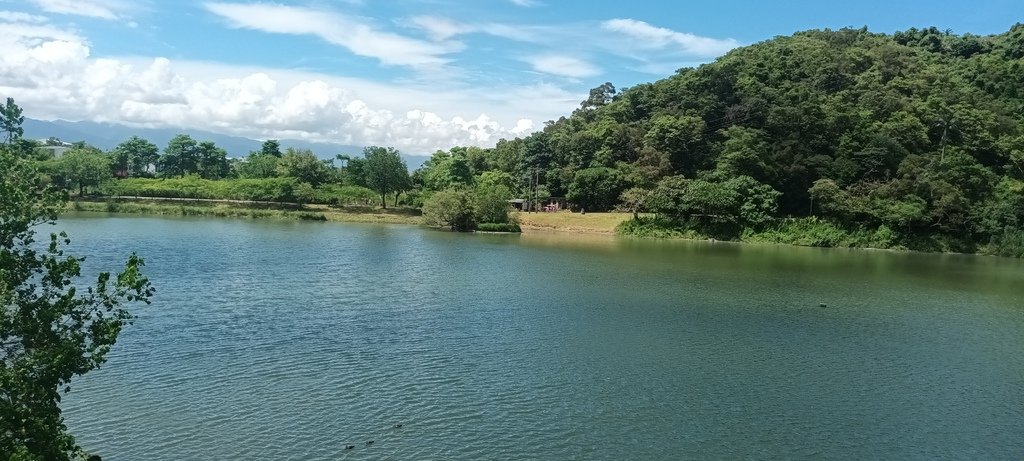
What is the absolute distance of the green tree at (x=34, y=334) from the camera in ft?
28.1

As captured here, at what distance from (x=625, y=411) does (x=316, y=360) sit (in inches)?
377

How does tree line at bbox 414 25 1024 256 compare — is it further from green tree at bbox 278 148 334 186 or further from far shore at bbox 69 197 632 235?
green tree at bbox 278 148 334 186

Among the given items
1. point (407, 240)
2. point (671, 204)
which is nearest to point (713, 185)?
point (671, 204)

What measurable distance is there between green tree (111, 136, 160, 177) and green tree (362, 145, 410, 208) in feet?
147

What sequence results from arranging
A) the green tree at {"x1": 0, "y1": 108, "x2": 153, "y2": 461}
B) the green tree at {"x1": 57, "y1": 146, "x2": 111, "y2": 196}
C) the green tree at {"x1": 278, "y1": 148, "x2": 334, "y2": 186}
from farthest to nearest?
the green tree at {"x1": 278, "y1": 148, "x2": 334, "y2": 186}
the green tree at {"x1": 57, "y1": 146, "x2": 111, "y2": 196}
the green tree at {"x1": 0, "y1": 108, "x2": 153, "y2": 461}

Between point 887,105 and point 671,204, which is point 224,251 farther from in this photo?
point 887,105

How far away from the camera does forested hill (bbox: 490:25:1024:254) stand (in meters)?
72.2

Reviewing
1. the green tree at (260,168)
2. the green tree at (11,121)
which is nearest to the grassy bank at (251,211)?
the green tree at (260,168)

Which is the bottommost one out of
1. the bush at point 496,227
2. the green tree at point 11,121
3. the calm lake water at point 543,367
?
the calm lake water at point 543,367

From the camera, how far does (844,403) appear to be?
18.8m

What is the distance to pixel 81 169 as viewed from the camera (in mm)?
88812

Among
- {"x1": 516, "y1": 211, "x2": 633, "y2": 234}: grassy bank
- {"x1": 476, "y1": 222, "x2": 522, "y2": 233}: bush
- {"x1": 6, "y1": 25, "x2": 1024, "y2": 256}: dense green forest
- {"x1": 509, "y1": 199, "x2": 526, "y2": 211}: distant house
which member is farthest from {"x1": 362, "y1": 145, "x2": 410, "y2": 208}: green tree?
{"x1": 476, "y1": 222, "x2": 522, "y2": 233}: bush

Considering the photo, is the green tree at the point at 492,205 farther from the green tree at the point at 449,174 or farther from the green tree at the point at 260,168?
the green tree at the point at 260,168

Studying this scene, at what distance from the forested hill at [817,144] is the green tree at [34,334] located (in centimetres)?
7286
